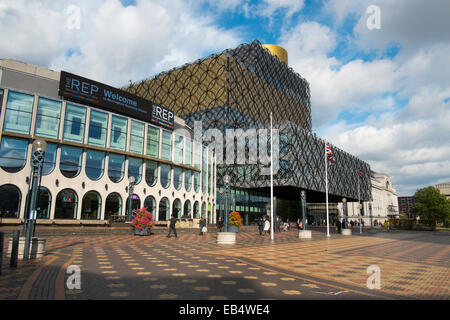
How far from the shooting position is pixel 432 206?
83.2 meters

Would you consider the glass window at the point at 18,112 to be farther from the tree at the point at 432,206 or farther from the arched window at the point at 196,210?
the tree at the point at 432,206

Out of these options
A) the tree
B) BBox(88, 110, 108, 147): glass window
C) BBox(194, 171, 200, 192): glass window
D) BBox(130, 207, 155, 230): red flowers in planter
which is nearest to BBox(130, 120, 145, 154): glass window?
BBox(88, 110, 108, 147): glass window

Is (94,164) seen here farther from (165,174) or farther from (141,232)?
(141,232)

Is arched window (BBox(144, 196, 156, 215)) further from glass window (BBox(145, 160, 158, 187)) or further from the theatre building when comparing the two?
glass window (BBox(145, 160, 158, 187))

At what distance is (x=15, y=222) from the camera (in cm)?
2772

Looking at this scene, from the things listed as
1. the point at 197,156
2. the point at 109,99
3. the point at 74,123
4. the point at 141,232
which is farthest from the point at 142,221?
the point at 197,156

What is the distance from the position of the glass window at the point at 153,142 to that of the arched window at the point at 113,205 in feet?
25.5

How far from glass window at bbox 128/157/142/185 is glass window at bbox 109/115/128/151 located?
2.05m

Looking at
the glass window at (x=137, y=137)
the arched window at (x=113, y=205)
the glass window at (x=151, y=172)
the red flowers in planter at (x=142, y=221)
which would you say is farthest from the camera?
the glass window at (x=151, y=172)

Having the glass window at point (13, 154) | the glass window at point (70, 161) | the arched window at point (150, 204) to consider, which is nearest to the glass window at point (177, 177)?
the arched window at point (150, 204)

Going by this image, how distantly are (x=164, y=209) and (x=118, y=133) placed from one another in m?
13.0

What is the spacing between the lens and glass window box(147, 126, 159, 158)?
139 ft

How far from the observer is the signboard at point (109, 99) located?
123 ft
